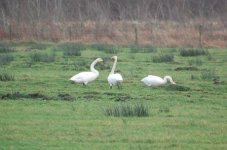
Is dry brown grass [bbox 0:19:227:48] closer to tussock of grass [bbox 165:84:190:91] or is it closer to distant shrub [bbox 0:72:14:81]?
distant shrub [bbox 0:72:14:81]

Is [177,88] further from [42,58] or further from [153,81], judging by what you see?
[42,58]

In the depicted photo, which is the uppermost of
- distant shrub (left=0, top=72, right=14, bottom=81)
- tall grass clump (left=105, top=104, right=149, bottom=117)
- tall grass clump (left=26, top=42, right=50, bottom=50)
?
→ tall grass clump (left=26, top=42, right=50, bottom=50)

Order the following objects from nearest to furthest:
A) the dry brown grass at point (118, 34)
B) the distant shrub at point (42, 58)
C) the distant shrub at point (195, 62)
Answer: the distant shrub at point (195, 62) < the distant shrub at point (42, 58) < the dry brown grass at point (118, 34)

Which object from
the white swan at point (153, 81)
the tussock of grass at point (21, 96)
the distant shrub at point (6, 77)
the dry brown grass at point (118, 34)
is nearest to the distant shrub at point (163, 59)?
the white swan at point (153, 81)

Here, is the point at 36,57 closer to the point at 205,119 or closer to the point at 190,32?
the point at 205,119

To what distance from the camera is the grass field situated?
410 inches

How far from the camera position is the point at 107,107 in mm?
13820

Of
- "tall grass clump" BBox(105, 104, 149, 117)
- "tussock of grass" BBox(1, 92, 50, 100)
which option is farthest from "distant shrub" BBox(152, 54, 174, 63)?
"tall grass clump" BBox(105, 104, 149, 117)

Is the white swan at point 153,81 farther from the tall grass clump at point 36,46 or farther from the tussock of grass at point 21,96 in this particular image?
the tall grass clump at point 36,46

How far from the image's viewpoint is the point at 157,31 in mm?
42594

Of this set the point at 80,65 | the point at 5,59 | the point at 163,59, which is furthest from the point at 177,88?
the point at 5,59

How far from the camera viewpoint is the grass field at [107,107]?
34.2 feet

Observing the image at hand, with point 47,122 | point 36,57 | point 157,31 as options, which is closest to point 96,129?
point 47,122

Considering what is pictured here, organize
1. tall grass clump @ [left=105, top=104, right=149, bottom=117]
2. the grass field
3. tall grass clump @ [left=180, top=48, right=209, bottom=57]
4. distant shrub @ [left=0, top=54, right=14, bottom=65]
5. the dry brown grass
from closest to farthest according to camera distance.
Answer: the grass field, tall grass clump @ [left=105, top=104, right=149, bottom=117], distant shrub @ [left=0, top=54, right=14, bottom=65], tall grass clump @ [left=180, top=48, right=209, bottom=57], the dry brown grass
